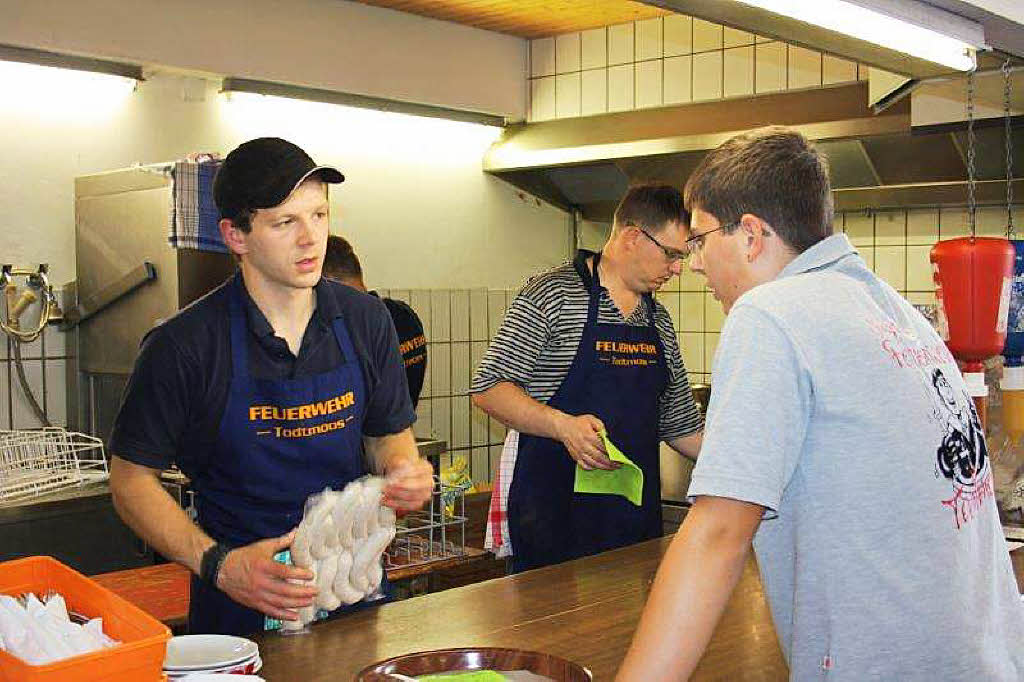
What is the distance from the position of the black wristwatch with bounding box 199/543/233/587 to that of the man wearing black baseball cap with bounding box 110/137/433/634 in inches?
2.0

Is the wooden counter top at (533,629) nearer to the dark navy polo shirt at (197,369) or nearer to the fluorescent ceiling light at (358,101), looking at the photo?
the dark navy polo shirt at (197,369)

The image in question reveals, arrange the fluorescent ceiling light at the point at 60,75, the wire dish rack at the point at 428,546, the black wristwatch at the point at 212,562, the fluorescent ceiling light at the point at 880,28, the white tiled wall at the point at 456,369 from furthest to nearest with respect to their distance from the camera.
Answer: the white tiled wall at the point at 456,369 < the fluorescent ceiling light at the point at 60,75 < the wire dish rack at the point at 428,546 < the fluorescent ceiling light at the point at 880,28 < the black wristwatch at the point at 212,562

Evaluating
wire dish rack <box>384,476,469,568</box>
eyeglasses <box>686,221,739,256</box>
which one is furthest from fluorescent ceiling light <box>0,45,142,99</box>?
eyeglasses <box>686,221,739,256</box>

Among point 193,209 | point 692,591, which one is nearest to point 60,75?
point 193,209

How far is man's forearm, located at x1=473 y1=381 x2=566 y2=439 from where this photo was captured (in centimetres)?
327

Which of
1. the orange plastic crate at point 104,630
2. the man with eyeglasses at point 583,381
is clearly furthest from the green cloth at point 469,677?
the man with eyeglasses at point 583,381

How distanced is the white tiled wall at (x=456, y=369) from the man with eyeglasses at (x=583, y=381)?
2.55 metres

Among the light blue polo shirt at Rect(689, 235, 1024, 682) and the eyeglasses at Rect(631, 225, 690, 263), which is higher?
the eyeglasses at Rect(631, 225, 690, 263)

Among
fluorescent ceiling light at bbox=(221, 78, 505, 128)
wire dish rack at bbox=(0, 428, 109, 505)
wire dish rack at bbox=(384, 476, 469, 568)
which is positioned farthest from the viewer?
fluorescent ceiling light at bbox=(221, 78, 505, 128)

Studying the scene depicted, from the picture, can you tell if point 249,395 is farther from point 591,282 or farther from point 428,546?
point 428,546

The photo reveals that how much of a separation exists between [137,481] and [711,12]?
152 centimetres

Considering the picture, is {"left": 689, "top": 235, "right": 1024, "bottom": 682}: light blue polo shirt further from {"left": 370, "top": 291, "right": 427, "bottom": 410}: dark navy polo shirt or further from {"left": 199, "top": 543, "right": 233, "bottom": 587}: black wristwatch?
{"left": 370, "top": 291, "right": 427, "bottom": 410}: dark navy polo shirt

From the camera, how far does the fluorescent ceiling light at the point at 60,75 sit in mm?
4531

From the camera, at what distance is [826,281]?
1.63 m
